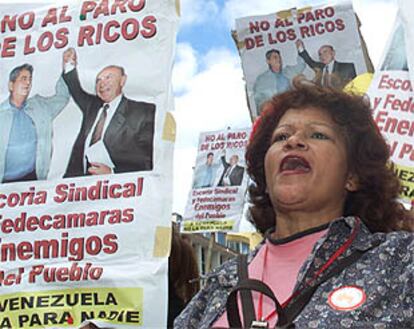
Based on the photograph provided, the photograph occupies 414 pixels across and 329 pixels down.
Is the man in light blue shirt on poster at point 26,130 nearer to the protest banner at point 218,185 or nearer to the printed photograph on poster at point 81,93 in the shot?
the printed photograph on poster at point 81,93

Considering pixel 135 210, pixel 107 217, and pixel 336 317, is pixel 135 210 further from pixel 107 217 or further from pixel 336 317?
pixel 336 317

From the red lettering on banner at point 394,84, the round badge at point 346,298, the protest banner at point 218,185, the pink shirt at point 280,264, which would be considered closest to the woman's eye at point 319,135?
the pink shirt at point 280,264

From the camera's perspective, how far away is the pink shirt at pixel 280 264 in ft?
7.00

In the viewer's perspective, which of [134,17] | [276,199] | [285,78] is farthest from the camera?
[285,78]

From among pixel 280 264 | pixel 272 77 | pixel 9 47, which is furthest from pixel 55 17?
pixel 272 77

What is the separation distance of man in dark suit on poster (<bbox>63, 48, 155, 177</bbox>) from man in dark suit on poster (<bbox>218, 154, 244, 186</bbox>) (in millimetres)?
6419

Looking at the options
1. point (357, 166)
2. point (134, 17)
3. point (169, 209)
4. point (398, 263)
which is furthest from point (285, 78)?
point (398, 263)

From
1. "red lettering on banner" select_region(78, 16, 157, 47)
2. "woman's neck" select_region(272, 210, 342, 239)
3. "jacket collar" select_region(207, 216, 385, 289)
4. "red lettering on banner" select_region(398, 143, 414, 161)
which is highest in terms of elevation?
"red lettering on banner" select_region(78, 16, 157, 47)

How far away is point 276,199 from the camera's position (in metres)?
2.40

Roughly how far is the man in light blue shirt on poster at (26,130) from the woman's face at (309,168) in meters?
1.16

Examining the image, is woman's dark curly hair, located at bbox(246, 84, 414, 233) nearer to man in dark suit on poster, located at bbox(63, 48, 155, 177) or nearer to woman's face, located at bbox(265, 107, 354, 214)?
woman's face, located at bbox(265, 107, 354, 214)

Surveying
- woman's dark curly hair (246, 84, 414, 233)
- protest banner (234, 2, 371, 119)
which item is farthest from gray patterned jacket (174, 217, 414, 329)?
protest banner (234, 2, 371, 119)

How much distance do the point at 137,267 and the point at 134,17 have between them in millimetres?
1034

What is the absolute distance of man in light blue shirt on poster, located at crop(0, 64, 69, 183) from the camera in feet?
10.8
